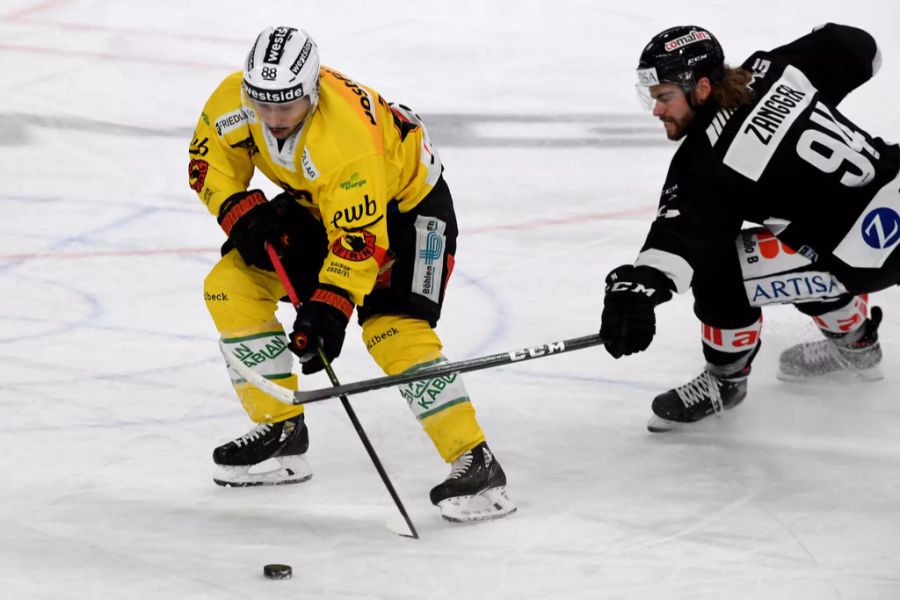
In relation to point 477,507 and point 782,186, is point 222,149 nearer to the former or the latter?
point 477,507

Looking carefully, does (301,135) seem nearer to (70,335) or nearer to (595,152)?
(70,335)

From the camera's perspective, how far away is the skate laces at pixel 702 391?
358 centimetres

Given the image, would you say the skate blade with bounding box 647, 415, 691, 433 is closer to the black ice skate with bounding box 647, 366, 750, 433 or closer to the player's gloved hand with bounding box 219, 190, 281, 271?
the black ice skate with bounding box 647, 366, 750, 433

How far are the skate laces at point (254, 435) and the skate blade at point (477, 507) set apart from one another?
51 cm

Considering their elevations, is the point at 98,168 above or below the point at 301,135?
below

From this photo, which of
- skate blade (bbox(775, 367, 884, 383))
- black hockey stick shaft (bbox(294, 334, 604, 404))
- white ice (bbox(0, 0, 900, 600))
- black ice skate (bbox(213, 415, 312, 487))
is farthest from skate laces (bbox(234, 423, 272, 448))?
skate blade (bbox(775, 367, 884, 383))

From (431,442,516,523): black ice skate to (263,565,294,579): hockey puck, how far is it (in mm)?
464

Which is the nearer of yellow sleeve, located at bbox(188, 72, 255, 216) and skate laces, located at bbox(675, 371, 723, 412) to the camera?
yellow sleeve, located at bbox(188, 72, 255, 216)

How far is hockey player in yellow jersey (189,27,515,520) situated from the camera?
289 centimetres

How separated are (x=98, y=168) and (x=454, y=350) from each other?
2.23 meters

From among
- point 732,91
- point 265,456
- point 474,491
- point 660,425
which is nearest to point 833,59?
point 732,91

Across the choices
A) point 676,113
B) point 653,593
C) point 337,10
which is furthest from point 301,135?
point 337,10

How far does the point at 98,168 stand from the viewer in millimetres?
5609

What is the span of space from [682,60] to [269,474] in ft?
4.63
